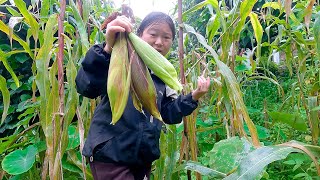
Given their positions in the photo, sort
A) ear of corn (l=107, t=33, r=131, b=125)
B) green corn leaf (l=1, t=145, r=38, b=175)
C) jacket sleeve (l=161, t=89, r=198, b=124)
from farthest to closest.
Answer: green corn leaf (l=1, t=145, r=38, b=175), jacket sleeve (l=161, t=89, r=198, b=124), ear of corn (l=107, t=33, r=131, b=125)

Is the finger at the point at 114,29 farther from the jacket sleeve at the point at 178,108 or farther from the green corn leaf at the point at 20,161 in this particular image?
the green corn leaf at the point at 20,161

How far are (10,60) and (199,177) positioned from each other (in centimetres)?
132

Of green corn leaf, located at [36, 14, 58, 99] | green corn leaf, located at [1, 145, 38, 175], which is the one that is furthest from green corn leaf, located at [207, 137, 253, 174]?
green corn leaf, located at [1, 145, 38, 175]

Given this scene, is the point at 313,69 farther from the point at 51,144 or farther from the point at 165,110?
the point at 51,144

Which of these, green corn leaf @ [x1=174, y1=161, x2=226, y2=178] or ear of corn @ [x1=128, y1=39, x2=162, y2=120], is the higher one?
ear of corn @ [x1=128, y1=39, x2=162, y2=120]

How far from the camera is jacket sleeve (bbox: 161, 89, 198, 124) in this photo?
956 mm

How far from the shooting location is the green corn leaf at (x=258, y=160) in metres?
0.55

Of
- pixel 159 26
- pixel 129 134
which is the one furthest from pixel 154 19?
pixel 129 134

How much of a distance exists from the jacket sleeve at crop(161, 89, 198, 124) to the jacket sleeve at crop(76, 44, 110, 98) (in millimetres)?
203

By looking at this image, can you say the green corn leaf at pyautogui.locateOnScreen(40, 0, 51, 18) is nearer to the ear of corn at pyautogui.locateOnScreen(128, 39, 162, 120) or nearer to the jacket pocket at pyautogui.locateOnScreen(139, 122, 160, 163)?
the jacket pocket at pyautogui.locateOnScreen(139, 122, 160, 163)

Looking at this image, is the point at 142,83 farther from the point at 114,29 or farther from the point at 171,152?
the point at 171,152

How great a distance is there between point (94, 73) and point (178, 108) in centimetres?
27

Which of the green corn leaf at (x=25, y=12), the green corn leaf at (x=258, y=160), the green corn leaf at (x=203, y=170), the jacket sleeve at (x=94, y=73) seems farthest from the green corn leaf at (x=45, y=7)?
the green corn leaf at (x=258, y=160)

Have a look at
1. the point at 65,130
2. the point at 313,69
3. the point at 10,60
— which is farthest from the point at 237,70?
the point at 10,60
